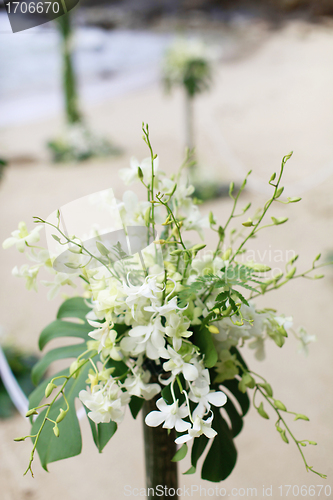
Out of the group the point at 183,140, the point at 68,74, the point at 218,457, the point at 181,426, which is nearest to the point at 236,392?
the point at 218,457

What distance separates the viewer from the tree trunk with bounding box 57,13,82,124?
4.41 m

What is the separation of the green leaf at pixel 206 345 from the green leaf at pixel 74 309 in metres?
0.22

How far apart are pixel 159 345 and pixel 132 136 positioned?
498 centimetres

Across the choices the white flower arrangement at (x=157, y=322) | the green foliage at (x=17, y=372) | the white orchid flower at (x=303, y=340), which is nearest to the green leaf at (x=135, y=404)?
the white flower arrangement at (x=157, y=322)

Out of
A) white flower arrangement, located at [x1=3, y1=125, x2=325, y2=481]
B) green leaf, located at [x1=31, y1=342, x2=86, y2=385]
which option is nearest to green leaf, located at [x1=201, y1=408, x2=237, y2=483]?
white flower arrangement, located at [x1=3, y1=125, x2=325, y2=481]

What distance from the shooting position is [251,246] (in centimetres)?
271

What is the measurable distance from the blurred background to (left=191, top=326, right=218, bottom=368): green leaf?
0.66 meters

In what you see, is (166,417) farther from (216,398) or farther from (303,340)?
(303,340)

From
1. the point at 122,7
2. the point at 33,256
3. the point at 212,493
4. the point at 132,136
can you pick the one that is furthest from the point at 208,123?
the point at 33,256

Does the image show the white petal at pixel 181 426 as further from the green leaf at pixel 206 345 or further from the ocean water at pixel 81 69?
the ocean water at pixel 81 69

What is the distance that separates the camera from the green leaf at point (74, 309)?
2.24 feet

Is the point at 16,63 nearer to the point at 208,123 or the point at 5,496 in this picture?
the point at 208,123

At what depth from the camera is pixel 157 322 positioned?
48 centimetres

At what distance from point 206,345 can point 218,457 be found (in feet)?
0.57
